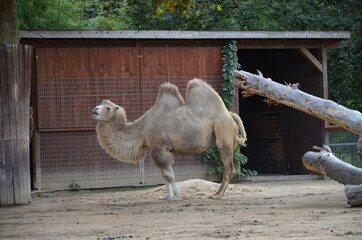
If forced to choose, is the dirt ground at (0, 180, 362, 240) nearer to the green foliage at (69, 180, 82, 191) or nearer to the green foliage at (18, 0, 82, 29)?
the green foliage at (69, 180, 82, 191)

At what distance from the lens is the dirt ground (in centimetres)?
821

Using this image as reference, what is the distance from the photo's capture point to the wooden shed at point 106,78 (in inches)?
633

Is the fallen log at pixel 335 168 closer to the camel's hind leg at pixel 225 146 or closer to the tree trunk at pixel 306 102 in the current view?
the tree trunk at pixel 306 102

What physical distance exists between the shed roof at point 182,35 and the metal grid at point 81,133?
3.57ft

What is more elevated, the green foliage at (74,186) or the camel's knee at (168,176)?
the camel's knee at (168,176)

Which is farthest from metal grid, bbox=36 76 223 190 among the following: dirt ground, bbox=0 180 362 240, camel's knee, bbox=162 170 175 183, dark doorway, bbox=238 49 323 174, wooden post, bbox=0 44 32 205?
dark doorway, bbox=238 49 323 174

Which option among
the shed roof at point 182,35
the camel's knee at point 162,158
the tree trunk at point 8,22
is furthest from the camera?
the shed roof at point 182,35

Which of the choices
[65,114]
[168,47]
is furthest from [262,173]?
[65,114]

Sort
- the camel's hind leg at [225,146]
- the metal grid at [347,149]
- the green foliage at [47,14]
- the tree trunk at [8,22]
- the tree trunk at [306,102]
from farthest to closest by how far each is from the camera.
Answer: the green foliage at [47,14] → the metal grid at [347,149] → the camel's hind leg at [225,146] → the tree trunk at [8,22] → the tree trunk at [306,102]

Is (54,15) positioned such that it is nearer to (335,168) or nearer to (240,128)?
(240,128)

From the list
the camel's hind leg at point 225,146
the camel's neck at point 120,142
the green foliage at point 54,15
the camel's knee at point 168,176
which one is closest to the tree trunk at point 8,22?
the camel's neck at point 120,142

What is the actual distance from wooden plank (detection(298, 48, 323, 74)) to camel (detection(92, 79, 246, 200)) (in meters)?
5.55

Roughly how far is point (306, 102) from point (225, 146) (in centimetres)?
266

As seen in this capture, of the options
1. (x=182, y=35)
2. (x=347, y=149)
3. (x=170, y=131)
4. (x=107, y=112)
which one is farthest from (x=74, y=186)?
(x=347, y=149)
